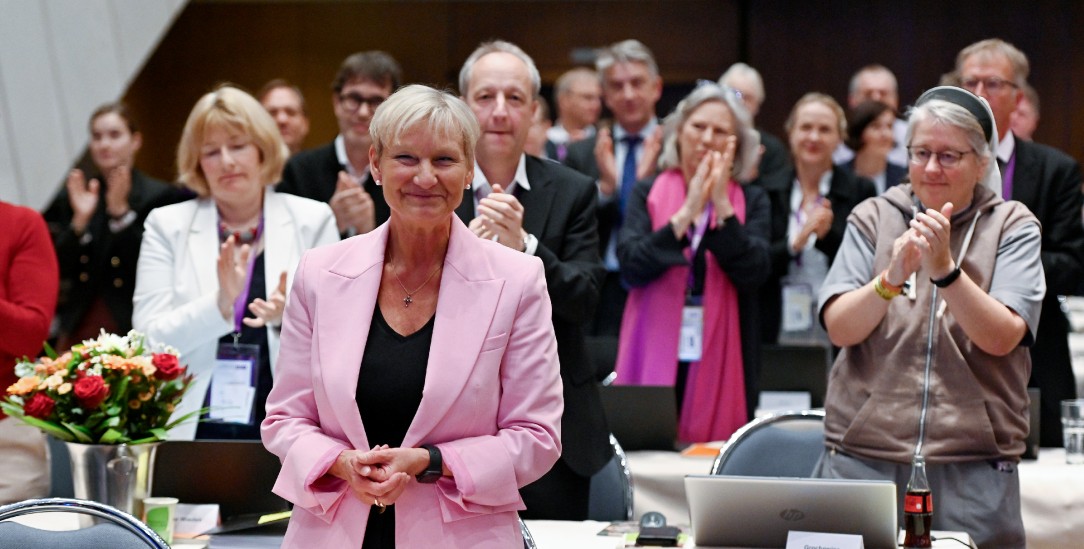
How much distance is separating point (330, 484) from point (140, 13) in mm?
5349

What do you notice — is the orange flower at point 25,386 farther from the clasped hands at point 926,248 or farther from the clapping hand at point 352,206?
the clasped hands at point 926,248

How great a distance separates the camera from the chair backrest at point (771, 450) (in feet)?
11.2

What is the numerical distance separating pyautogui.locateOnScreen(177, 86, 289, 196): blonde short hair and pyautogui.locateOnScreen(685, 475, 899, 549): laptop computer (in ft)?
6.12

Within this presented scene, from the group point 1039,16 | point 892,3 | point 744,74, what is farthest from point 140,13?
point 1039,16

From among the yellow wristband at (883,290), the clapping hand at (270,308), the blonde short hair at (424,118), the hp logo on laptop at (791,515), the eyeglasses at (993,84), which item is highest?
the eyeglasses at (993,84)

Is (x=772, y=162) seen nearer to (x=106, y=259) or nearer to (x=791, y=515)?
(x=106, y=259)

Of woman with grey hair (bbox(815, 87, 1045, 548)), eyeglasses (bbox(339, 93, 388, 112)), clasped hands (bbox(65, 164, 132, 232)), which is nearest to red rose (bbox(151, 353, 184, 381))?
woman with grey hair (bbox(815, 87, 1045, 548))

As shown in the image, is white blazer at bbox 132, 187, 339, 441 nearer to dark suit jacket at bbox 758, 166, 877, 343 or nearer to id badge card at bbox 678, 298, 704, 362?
id badge card at bbox 678, 298, 704, 362

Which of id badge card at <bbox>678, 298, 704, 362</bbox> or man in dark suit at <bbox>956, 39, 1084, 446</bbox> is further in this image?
id badge card at <bbox>678, 298, 704, 362</bbox>

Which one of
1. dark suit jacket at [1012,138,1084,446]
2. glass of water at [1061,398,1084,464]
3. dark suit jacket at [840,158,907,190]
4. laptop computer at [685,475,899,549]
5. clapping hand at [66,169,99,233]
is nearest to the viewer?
laptop computer at [685,475,899,549]

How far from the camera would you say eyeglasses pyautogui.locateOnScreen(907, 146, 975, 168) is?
10.1 ft

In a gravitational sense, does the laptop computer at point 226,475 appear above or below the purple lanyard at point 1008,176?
below

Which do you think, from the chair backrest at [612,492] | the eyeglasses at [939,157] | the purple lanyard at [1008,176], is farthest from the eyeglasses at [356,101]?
the eyeglasses at [939,157]

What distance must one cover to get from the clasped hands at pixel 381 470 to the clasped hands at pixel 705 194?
258cm
